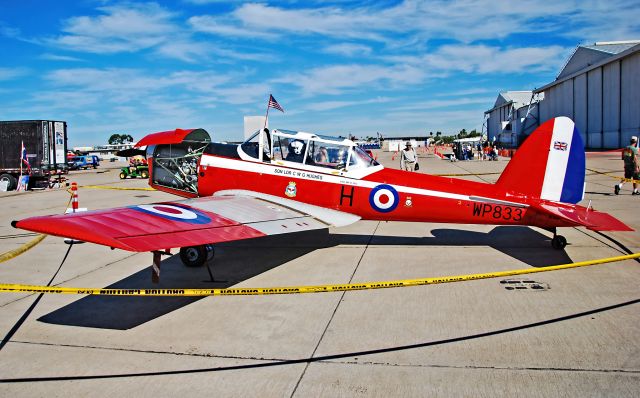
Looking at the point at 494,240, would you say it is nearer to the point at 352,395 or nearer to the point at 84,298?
the point at 352,395

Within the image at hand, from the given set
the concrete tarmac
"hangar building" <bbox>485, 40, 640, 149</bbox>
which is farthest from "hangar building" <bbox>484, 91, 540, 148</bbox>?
the concrete tarmac

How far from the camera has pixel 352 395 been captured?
3711 millimetres

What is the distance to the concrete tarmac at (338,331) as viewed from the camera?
12.8 ft

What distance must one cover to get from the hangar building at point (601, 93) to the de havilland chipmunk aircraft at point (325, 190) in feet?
142

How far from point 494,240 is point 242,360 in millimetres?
6173

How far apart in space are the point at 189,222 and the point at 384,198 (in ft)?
11.5

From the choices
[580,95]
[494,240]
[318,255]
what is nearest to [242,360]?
[318,255]

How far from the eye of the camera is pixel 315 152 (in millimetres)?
8797

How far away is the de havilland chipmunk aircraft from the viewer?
700 centimetres

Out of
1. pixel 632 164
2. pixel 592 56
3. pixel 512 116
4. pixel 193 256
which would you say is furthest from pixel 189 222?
pixel 512 116

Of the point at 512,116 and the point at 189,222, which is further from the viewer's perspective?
the point at 512,116

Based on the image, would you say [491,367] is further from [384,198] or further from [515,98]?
[515,98]

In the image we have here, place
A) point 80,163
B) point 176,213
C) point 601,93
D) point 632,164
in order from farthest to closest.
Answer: point 601,93 < point 80,163 < point 632,164 < point 176,213

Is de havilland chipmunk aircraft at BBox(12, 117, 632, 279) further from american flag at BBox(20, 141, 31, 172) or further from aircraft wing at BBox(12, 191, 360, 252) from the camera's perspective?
american flag at BBox(20, 141, 31, 172)
